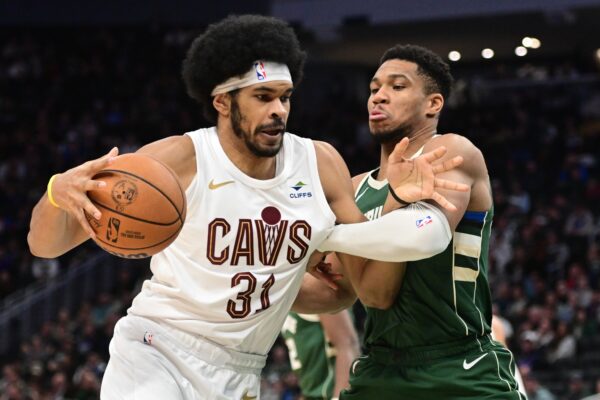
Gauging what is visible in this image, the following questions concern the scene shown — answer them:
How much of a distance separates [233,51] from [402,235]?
1.13 metres

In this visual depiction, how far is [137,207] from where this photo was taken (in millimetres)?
4320

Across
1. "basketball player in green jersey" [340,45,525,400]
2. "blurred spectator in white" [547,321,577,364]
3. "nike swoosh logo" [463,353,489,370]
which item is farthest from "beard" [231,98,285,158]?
"blurred spectator in white" [547,321,577,364]

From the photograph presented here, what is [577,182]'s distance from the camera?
18.7 metres

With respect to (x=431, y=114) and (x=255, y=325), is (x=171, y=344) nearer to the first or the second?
(x=255, y=325)

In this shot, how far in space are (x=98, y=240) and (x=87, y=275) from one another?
14943 millimetres

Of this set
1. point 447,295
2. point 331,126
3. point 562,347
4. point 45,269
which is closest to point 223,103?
point 447,295

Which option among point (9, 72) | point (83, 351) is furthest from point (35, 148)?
point (83, 351)

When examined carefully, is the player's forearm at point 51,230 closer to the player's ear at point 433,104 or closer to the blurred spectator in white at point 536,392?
the player's ear at point 433,104

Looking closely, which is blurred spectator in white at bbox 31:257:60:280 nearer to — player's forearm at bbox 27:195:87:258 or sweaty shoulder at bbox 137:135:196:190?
sweaty shoulder at bbox 137:135:196:190

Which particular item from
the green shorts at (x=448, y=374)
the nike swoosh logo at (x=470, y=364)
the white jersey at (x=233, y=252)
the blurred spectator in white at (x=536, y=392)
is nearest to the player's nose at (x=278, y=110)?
the white jersey at (x=233, y=252)

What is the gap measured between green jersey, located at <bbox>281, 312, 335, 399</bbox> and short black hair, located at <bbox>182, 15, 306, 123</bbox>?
8.80ft

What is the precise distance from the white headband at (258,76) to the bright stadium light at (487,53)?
21.3m

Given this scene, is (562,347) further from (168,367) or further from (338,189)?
(168,367)

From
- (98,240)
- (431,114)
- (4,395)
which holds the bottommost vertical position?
(4,395)
